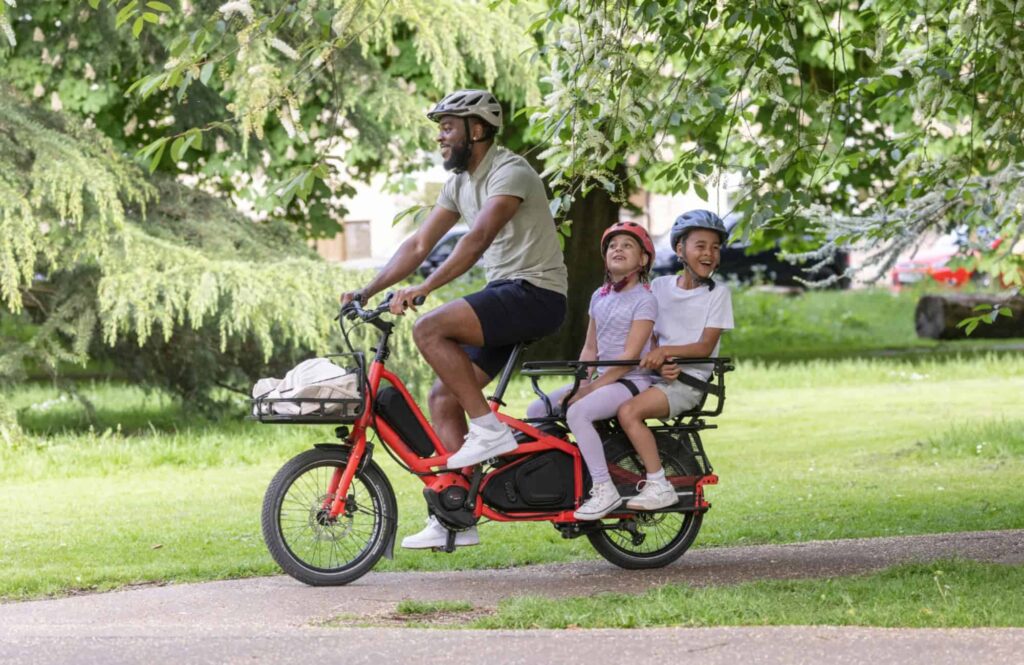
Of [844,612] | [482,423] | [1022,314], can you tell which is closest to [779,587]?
[844,612]

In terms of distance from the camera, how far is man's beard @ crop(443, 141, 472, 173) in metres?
6.59

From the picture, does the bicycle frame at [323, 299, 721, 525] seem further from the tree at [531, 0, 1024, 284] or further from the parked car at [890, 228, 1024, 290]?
the parked car at [890, 228, 1024, 290]

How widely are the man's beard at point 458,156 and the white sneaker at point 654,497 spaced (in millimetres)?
1494

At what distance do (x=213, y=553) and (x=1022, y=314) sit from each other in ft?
59.2

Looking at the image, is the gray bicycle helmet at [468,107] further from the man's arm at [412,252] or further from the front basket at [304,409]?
the front basket at [304,409]

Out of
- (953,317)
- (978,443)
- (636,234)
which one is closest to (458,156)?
(636,234)

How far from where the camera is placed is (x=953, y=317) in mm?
23312

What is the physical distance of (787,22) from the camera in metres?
7.77

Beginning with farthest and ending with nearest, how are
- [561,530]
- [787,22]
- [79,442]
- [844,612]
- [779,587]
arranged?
[79,442]
[787,22]
[561,530]
[779,587]
[844,612]

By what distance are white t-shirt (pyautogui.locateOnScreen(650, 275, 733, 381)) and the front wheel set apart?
1.31 meters

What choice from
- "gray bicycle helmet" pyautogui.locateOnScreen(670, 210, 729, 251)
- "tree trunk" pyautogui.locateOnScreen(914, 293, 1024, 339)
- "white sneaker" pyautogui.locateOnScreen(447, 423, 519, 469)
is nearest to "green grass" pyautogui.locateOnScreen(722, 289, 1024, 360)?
"tree trunk" pyautogui.locateOnScreen(914, 293, 1024, 339)

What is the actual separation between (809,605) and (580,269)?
41.2 feet

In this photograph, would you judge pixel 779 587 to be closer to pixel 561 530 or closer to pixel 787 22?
pixel 561 530

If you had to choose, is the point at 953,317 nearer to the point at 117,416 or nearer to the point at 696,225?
the point at 117,416
